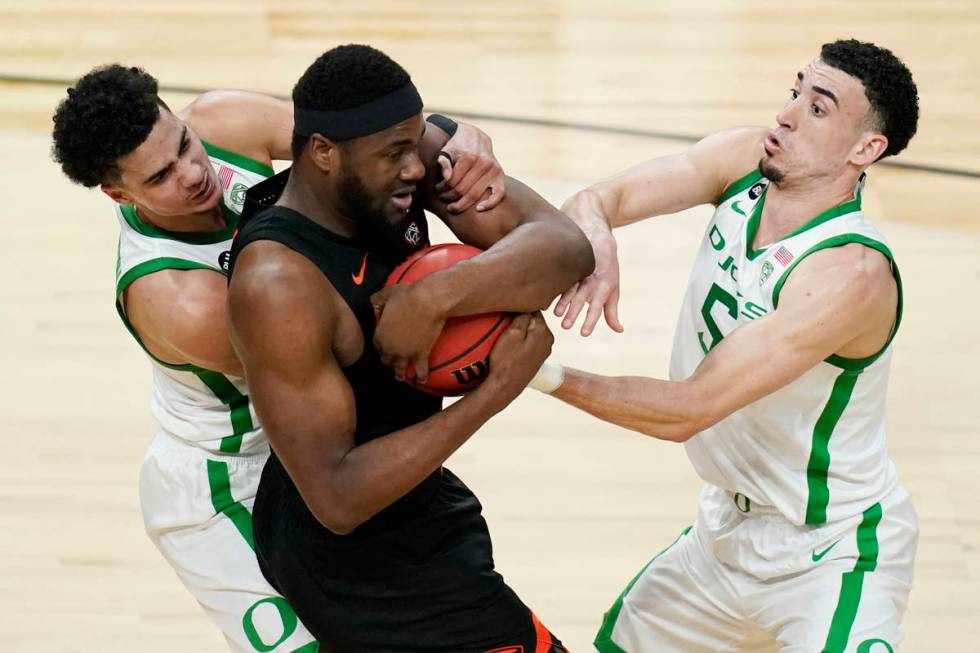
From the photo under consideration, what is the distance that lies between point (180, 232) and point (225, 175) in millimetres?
244

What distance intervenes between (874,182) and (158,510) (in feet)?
15.5

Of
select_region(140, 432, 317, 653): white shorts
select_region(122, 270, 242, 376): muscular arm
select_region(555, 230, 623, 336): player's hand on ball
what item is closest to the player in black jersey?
select_region(555, 230, 623, 336): player's hand on ball

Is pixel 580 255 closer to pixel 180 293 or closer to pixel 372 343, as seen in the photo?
pixel 372 343

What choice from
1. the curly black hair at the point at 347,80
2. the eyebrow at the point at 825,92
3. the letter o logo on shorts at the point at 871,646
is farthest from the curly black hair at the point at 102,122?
the letter o logo on shorts at the point at 871,646

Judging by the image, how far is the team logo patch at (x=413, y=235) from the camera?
327 centimetres

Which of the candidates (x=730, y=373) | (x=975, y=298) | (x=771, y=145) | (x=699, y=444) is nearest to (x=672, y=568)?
(x=699, y=444)

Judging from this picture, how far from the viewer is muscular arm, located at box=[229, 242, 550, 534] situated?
114 inches

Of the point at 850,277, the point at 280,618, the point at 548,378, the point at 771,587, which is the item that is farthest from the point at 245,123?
the point at 771,587

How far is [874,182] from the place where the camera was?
7.43 metres

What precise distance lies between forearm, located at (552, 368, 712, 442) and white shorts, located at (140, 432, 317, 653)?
960 mm

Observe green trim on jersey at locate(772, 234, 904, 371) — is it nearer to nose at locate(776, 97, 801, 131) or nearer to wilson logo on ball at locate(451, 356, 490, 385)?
nose at locate(776, 97, 801, 131)

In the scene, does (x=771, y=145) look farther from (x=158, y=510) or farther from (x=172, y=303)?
(x=158, y=510)

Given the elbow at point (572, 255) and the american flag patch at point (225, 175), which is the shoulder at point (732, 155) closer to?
the elbow at point (572, 255)

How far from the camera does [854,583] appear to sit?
12.4ft
